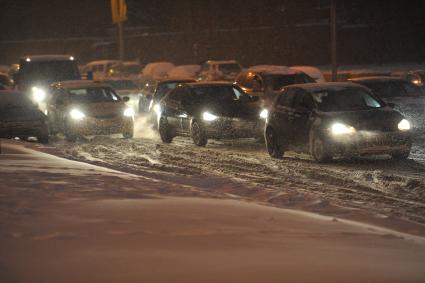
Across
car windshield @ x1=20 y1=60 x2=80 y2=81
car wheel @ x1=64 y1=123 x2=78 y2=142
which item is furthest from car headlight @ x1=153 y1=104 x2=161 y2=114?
car windshield @ x1=20 y1=60 x2=80 y2=81

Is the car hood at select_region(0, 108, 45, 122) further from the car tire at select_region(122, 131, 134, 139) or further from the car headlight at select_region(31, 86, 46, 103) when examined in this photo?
the car headlight at select_region(31, 86, 46, 103)

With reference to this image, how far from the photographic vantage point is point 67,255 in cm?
719

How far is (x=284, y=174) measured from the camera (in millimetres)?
15055

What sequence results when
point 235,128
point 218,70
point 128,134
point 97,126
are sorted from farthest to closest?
1. point 218,70
2. point 128,134
3. point 97,126
4. point 235,128

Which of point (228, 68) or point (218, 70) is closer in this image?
point (218, 70)

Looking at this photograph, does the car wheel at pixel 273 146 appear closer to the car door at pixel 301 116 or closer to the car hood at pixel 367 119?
the car door at pixel 301 116

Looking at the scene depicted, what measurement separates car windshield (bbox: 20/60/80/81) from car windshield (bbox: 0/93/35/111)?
7346mm

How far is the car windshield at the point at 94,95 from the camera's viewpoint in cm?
2369

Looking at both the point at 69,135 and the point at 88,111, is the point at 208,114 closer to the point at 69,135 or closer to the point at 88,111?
the point at 88,111

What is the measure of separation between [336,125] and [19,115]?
905 cm

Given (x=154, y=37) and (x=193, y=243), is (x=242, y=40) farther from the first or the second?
(x=193, y=243)

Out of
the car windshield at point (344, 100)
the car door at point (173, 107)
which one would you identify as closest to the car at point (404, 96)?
the car windshield at point (344, 100)

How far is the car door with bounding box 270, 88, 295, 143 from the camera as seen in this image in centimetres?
1736

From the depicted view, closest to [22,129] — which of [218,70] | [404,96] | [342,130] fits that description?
[342,130]
